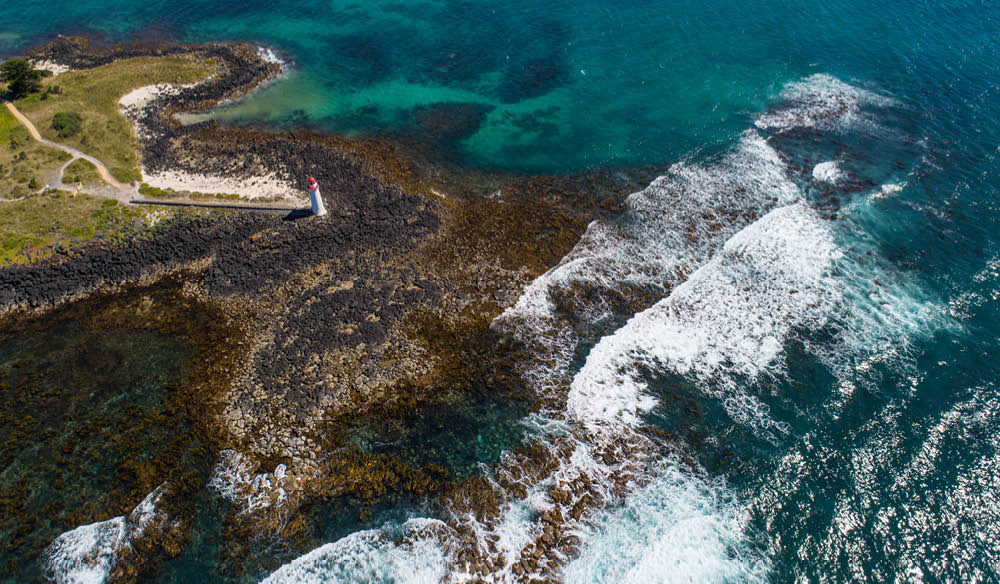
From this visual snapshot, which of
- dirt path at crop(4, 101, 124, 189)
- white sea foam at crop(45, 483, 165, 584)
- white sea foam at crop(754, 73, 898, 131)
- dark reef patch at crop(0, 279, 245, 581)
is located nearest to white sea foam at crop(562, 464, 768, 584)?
dark reef patch at crop(0, 279, 245, 581)

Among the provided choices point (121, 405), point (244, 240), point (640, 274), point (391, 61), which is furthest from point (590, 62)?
point (121, 405)

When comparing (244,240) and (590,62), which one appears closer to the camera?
(244,240)

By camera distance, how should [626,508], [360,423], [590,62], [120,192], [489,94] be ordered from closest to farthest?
1. [626,508]
2. [360,423]
3. [120,192]
4. [489,94]
5. [590,62]

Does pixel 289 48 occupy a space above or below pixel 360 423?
above

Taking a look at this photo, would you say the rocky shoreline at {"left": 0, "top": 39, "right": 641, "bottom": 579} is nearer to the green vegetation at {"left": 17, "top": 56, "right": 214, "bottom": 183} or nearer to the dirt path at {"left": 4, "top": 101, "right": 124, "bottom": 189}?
the green vegetation at {"left": 17, "top": 56, "right": 214, "bottom": 183}

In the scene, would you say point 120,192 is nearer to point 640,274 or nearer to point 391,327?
point 391,327

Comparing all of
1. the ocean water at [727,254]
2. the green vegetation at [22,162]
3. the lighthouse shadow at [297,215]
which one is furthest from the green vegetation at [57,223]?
the ocean water at [727,254]
